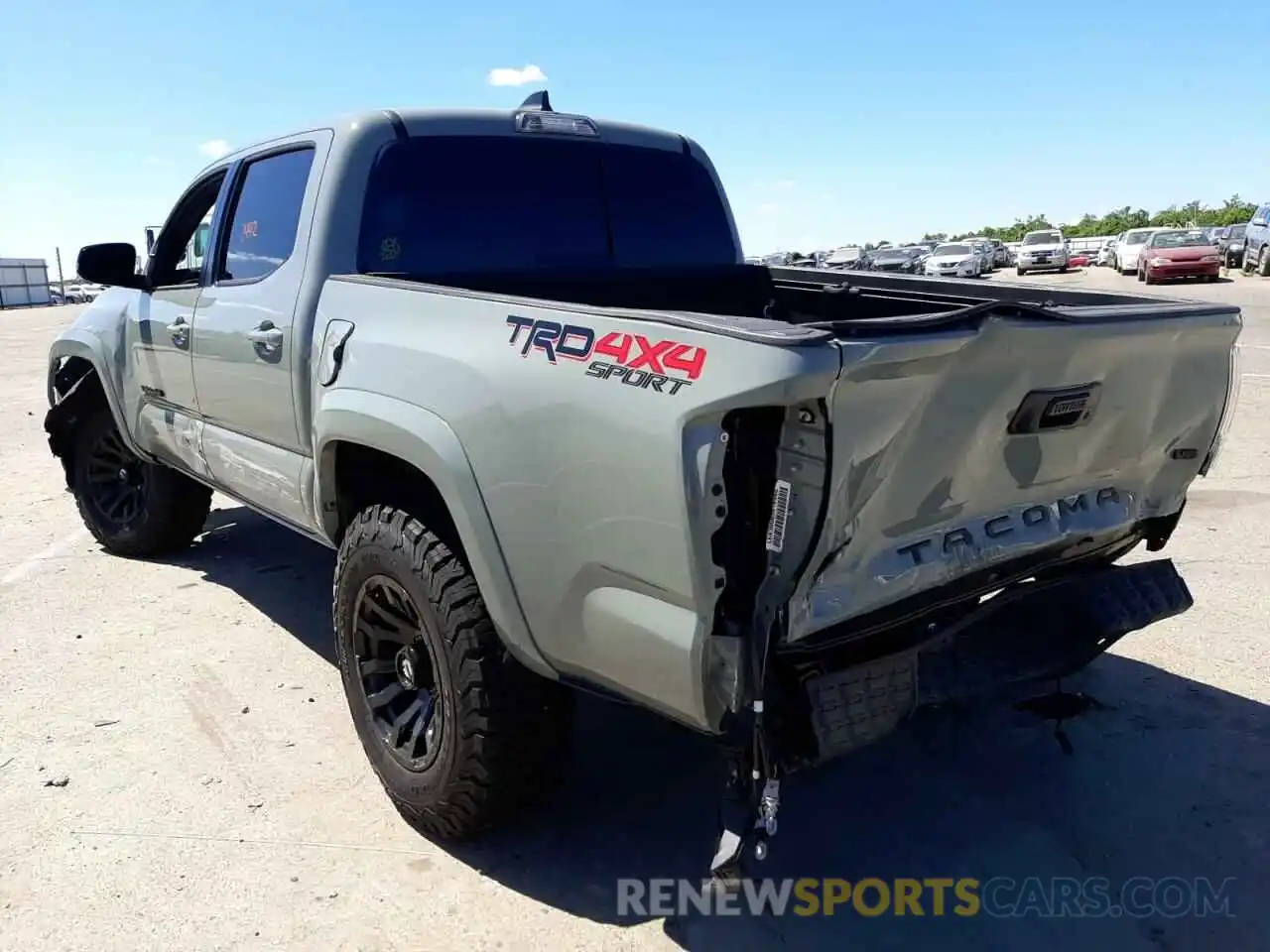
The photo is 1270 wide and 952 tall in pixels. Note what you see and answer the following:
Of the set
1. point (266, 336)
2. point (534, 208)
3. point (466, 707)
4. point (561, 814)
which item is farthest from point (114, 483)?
point (466, 707)

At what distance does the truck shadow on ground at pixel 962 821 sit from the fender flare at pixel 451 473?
30.3 inches

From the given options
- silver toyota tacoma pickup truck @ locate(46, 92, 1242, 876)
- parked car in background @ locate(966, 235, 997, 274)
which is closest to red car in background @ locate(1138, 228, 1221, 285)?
parked car in background @ locate(966, 235, 997, 274)

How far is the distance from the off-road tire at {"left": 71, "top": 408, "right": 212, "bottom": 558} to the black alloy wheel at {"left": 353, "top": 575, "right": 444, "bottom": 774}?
282 centimetres

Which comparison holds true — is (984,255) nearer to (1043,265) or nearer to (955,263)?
(1043,265)


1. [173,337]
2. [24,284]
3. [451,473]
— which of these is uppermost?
[173,337]

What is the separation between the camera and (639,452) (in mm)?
2129

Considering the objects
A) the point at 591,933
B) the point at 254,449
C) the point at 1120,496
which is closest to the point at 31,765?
the point at 254,449

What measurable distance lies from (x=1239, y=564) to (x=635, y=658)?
4.17m

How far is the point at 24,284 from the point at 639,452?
60857 mm

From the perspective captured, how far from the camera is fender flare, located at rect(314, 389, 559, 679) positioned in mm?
2537

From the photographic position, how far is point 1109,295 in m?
3.50

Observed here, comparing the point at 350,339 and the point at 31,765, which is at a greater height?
the point at 350,339

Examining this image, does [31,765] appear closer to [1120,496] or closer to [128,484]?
[128,484]

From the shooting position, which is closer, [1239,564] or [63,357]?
[1239,564]
